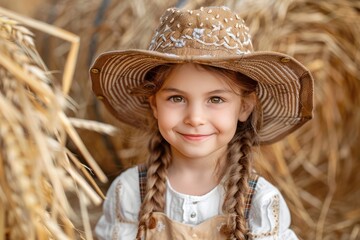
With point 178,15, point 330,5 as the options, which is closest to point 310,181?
point 330,5

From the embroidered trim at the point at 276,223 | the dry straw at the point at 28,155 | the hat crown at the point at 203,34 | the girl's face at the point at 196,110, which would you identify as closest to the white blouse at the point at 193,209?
the embroidered trim at the point at 276,223

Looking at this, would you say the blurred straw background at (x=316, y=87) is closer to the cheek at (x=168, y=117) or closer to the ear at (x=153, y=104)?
the ear at (x=153, y=104)

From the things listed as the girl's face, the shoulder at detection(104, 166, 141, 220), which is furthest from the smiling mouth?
the shoulder at detection(104, 166, 141, 220)

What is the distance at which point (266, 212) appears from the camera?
1600mm

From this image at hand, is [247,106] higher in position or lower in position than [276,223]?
higher

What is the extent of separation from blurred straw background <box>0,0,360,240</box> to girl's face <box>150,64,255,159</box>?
513 mm

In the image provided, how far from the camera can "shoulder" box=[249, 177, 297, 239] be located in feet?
5.20

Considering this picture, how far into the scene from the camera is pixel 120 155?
92.5 inches

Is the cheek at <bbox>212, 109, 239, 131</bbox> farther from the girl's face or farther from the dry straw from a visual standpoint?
the dry straw

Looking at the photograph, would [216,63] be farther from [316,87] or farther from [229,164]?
→ [316,87]

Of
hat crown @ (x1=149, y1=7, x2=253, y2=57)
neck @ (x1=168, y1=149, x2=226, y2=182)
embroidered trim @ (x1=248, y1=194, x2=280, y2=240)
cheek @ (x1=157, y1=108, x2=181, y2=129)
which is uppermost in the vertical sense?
hat crown @ (x1=149, y1=7, x2=253, y2=57)

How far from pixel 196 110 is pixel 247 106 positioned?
0.20 meters

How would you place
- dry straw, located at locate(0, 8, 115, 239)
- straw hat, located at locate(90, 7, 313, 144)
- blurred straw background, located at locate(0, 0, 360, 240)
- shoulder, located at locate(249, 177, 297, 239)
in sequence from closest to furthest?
dry straw, located at locate(0, 8, 115, 239)
straw hat, located at locate(90, 7, 313, 144)
shoulder, located at locate(249, 177, 297, 239)
blurred straw background, located at locate(0, 0, 360, 240)

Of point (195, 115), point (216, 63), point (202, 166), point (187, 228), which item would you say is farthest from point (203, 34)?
point (187, 228)
